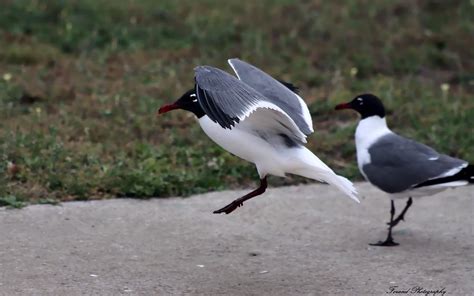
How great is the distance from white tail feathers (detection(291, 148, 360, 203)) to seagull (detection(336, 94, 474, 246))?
2.79 ft

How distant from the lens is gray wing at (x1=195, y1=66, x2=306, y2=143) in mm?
4930

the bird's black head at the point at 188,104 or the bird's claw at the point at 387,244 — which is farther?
the bird's claw at the point at 387,244

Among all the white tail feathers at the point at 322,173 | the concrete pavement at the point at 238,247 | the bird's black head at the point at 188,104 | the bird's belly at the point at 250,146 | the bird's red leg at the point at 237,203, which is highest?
the bird's black head at the point at 188,104

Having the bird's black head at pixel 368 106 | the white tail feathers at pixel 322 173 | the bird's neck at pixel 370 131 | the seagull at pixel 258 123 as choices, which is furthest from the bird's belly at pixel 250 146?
the bird's black head at pixel 368 106

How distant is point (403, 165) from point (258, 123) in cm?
126

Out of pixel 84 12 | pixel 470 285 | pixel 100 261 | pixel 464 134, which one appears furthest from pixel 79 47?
pixel 470 285

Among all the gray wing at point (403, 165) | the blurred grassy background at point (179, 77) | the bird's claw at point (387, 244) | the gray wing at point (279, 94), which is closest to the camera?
the gray wing at point (279, 94)

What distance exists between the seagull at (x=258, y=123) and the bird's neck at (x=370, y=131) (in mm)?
853

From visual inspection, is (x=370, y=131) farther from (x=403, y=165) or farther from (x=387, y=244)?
(x=387, y=244)

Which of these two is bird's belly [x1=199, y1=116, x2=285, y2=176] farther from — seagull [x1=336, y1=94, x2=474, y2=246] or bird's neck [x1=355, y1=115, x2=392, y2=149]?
bird's neck [x1=355, y1=115, x2=392, y2=149]

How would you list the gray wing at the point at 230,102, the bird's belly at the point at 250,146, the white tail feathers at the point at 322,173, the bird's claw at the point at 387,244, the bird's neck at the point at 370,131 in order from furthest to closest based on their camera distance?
the bird's neck at the point at 370,131 < the bird's claw at the point at 387,244 < the bird's belly at the point at 250,146 < the white tail feathers at the point at 322,173 < the gray wing at the point at 230,102

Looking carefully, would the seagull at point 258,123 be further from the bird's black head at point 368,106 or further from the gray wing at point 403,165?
the bird's black head at point 368,106

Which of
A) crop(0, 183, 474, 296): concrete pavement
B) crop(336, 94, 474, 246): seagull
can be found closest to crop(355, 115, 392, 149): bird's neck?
crop(336, 94, 474, 246): seagull

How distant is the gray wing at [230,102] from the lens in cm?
493
